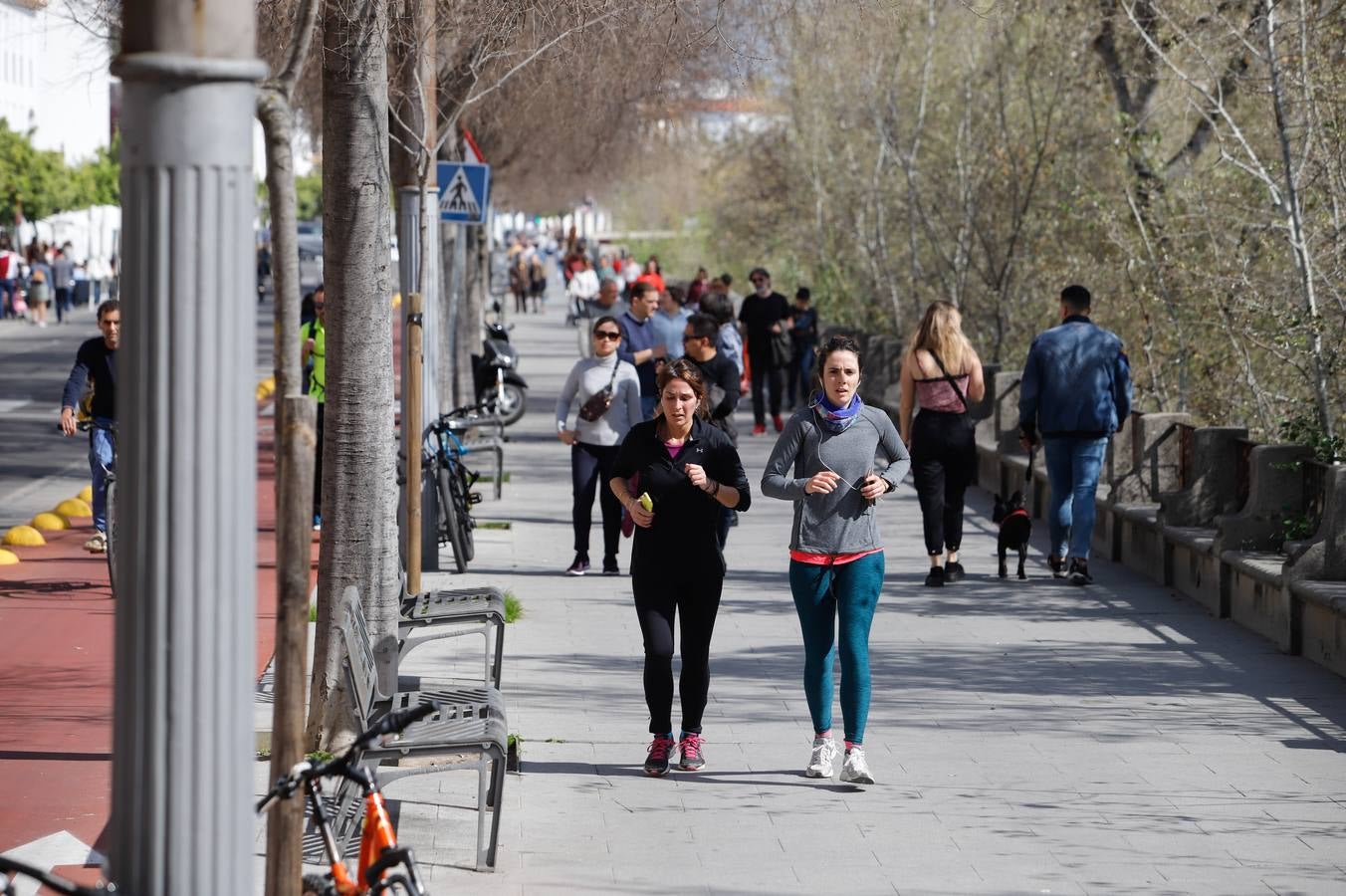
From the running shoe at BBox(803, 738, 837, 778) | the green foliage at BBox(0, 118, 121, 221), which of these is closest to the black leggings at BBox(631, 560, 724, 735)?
the running shoe at BBox(803, 738, 837, 778)

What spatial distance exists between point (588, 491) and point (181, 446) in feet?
33.3

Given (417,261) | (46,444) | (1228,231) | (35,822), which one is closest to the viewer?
(35,822)

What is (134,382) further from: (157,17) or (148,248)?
(157,17)

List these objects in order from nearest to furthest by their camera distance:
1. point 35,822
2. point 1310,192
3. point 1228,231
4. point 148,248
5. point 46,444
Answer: point 148,248 → point 35,822 → point 1310,192 → point 1228,231 → point 46,444

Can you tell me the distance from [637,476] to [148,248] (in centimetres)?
496

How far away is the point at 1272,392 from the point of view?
46.6ft

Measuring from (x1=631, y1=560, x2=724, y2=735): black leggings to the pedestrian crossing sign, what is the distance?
27.0 ft

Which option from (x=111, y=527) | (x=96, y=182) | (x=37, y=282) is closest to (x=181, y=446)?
(x=111, y=527)

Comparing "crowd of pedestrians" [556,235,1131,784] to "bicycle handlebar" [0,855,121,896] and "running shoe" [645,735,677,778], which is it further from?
"bicycle handlebar" [0,855,121,896]

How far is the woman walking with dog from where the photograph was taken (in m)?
12.9

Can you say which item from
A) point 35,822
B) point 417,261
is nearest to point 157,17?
point 35,822

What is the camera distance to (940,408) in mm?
12969

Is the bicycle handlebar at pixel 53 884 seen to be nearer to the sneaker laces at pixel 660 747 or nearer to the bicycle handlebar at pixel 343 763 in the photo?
the bicycle handlebar at pixel 343 763

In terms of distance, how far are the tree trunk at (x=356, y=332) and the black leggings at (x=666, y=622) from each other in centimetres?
106
